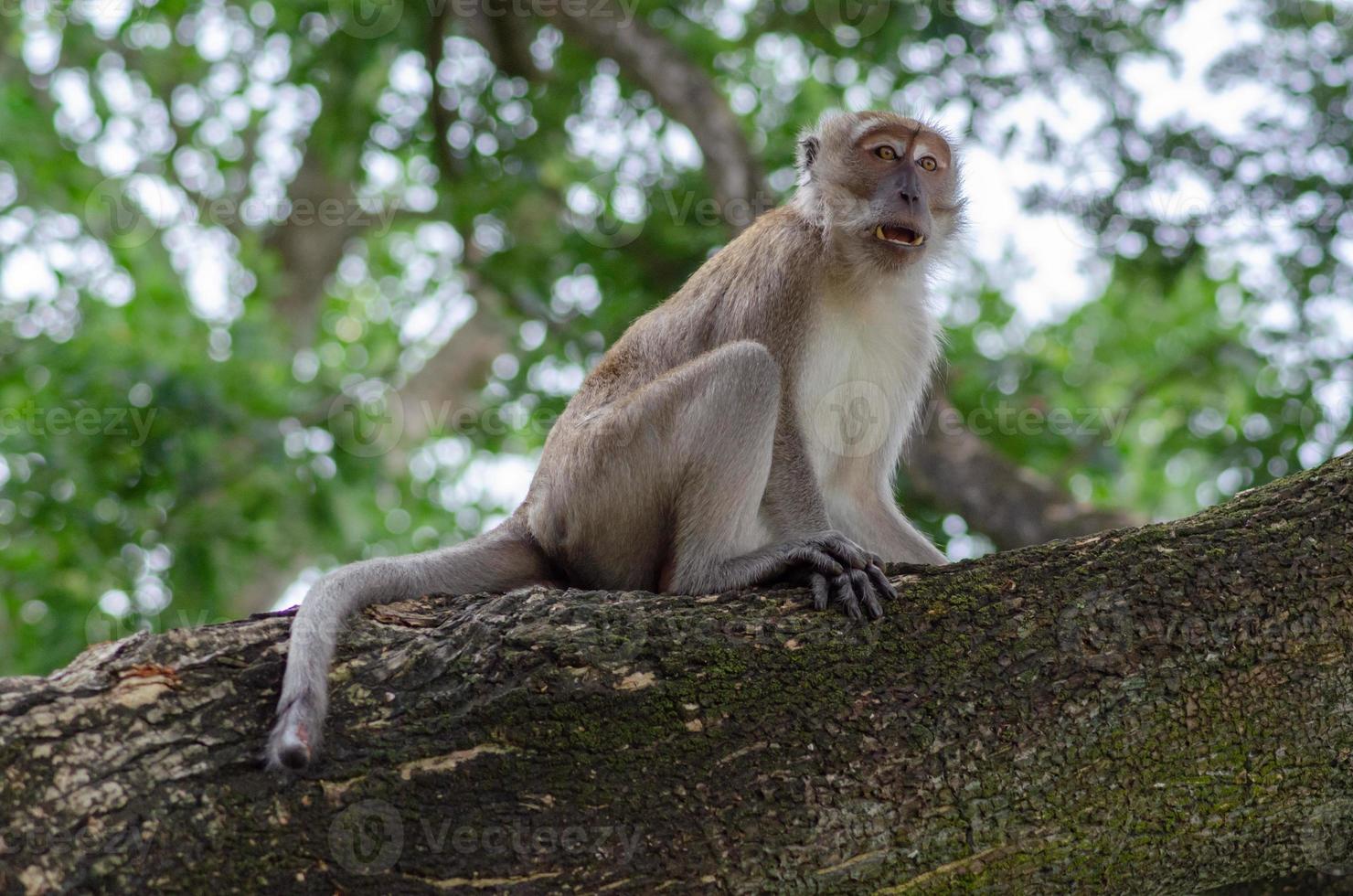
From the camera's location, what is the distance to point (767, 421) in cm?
505

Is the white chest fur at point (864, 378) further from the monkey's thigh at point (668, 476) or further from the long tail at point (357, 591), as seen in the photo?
the long tail at point (357, 591)

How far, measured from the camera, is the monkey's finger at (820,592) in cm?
405

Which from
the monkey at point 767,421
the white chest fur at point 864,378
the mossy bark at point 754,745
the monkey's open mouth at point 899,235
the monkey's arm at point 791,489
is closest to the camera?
the mossy bark at point 754,745

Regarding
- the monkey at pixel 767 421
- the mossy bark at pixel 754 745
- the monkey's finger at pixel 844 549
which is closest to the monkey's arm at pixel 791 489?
the monkey at pixel 767 421

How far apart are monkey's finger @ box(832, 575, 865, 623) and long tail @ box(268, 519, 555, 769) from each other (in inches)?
59.0

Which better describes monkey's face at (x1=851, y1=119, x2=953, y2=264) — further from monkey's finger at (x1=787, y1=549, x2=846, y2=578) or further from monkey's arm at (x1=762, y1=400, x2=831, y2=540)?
monkey's finger at (x1=787, y1=549, x2=846, y2=578)

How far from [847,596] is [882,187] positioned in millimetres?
2705

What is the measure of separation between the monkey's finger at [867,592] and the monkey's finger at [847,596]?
2 cm

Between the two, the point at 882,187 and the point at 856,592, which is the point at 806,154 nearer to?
the point at 882,187

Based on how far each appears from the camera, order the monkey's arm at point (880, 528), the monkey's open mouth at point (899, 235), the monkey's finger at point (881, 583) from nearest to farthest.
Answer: the monkey's finger at point (881, 583) < the monkey's open mouth at point (899, 235) < the monkey's arm at point (880, 528)

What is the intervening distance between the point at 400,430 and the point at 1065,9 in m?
8.91

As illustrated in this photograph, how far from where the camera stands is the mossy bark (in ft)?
10.4

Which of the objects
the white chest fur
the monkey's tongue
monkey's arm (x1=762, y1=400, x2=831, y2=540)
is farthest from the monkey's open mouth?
monkey's arm (x1=762, y1=400, x2=831, y2=540)

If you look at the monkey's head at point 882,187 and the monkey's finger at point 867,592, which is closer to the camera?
the monkey's finger at point 867,592
